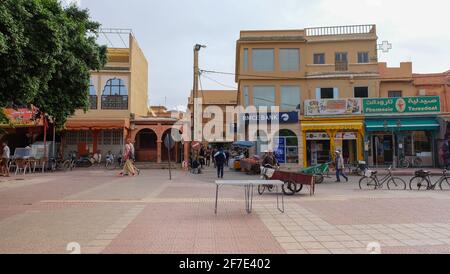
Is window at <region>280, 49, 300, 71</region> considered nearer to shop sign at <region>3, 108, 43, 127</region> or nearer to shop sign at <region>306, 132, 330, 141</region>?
shop sign at <region>306, 132, 330, 141</region>

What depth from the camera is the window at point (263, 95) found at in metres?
26.9

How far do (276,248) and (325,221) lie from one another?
2530 mm

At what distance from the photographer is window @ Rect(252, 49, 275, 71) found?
27.2m

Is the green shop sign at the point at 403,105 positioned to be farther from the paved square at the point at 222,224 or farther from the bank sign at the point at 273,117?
the paved square at the point at 222,224

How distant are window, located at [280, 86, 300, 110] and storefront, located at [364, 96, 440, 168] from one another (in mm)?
5285

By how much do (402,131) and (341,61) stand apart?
24.1ft

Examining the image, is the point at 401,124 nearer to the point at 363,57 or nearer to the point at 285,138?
the point at 363,57

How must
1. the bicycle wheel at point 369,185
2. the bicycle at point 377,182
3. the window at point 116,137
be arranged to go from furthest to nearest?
the window at point 116,137
the bicycle wheel at point 369,185
the bicycle at point 377,182

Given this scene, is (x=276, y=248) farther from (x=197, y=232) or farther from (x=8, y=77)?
(x=8, y=77)

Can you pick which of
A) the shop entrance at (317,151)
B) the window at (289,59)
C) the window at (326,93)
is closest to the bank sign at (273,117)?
the shop entrance at (317,151)

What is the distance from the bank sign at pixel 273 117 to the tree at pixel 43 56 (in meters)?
14.7

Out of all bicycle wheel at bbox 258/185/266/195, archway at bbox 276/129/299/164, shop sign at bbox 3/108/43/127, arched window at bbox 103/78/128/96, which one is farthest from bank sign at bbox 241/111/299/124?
shop sign at bbox 3/108/43/127

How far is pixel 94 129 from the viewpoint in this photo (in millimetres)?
27031
